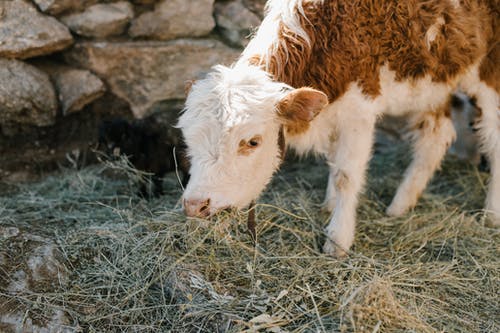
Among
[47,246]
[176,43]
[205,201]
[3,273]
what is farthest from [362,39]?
[3,273]

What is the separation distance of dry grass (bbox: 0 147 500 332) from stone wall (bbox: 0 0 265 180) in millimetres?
587

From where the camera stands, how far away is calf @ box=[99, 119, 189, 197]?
4711 mm

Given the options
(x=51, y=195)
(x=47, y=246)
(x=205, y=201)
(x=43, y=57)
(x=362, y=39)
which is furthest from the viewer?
(x=43, y=57)

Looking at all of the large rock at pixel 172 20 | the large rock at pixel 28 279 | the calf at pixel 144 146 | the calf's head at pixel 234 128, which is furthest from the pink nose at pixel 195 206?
the large rock at pixel 172 20

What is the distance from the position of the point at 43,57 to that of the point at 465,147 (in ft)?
14.3

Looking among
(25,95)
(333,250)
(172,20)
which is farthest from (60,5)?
(333,250)

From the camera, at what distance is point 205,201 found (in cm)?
323

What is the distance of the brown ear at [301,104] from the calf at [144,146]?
1.37m

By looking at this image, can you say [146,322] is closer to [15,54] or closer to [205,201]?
[205,201]

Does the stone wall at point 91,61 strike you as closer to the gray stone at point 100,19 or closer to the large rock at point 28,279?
the gray stone at point 100,19

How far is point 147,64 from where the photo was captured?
529cm

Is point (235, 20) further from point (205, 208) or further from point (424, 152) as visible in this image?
point (205, 208)

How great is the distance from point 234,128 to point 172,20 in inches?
92.6

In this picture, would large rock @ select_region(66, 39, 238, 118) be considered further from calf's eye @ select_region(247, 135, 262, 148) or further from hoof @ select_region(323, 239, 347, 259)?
hoof @ select_region(323, 239, 347, 259)
